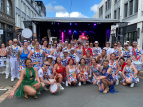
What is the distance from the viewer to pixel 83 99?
142 inches

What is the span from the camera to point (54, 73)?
15.7 feet

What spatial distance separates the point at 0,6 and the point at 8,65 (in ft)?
39.9

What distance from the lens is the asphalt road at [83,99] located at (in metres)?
3.29

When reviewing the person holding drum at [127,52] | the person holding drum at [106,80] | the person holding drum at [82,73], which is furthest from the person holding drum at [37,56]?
the person holding drum at [127,52]

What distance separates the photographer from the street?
3.29m

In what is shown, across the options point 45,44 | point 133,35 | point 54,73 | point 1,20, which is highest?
point 1,20

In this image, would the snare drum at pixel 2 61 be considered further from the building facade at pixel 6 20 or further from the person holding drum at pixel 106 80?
the building facade at pixel 6 20

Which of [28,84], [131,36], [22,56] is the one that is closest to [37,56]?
[22,56]

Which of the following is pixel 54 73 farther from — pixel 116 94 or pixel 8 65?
pixel 8 65

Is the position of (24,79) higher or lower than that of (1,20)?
lower

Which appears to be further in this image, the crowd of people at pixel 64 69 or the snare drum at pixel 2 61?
the snare drum at pixel 2 61

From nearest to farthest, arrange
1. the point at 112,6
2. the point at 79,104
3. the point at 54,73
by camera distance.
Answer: the point at 79,104, the point at 54,73, the point at 112,6

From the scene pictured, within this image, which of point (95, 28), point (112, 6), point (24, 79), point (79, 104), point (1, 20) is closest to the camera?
point (79, 104)

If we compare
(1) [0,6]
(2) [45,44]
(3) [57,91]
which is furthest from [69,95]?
(1) [0,6]
